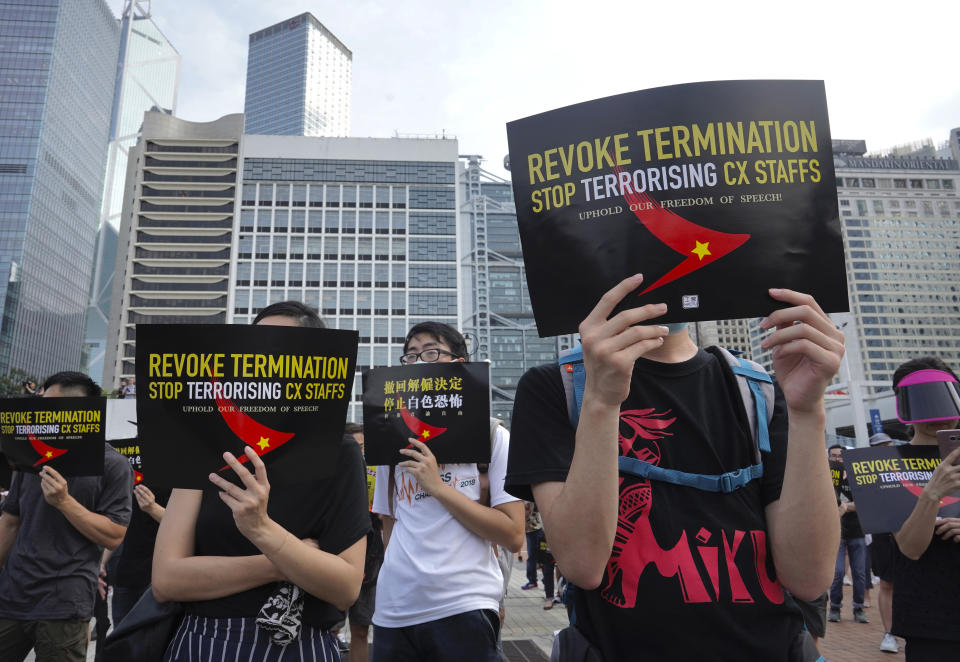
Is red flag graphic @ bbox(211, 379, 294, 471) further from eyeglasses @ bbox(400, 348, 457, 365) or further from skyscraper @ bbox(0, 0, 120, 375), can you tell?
skyscraper @ bbox(0, 0, 120, 375)

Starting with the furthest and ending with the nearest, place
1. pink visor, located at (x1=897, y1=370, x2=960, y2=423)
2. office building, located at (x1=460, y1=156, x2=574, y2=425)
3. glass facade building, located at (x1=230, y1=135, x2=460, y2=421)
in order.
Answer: office building, located at (x1=460, y1=156, x2=574, y2=425)
glass facade building, located at (x1=230, y1=135, x2=460, y2=421)
pink visor, located at (x1=897, y1=370, x2=960, y2=423)

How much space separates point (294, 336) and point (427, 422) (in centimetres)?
160

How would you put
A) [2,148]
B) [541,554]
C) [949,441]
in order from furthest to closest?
[2,148]
[541,554]
[949,441]

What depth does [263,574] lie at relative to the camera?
1844mm

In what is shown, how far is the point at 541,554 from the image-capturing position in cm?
927

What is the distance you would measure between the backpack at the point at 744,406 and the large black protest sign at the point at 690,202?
22 cm

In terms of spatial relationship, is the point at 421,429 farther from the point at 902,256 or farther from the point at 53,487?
the point at 902,256

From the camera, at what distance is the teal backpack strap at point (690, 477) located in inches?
57.5

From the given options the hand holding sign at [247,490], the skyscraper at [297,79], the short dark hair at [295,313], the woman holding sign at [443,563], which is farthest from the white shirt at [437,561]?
the skyscraper at [297,79]

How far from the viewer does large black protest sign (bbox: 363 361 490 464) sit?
123 inches

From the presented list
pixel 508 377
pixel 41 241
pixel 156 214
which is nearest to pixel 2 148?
pixel 41 241

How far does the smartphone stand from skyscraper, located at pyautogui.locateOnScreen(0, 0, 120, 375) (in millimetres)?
103660

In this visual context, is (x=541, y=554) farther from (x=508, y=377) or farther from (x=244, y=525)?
(x=508, y=377)

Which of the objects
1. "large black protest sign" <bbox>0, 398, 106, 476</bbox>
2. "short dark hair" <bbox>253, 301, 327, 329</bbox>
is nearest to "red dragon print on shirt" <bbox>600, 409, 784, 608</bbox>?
"short dark hair" <bbox>253, 301, 327, 329</bbox>
